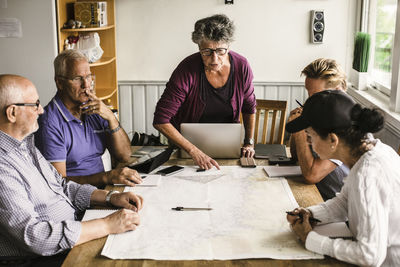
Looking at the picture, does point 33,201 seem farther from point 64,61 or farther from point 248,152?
point 248,152

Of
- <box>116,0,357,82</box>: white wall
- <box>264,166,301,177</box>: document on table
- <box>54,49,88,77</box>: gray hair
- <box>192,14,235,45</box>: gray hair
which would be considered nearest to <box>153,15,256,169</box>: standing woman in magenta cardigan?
<box>192,14,235,45</box>: gray hair

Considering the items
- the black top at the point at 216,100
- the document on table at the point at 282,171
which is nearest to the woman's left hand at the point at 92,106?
the black top at the point at 216,100

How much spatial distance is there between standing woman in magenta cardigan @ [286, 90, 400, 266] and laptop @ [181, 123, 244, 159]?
80 centimetres

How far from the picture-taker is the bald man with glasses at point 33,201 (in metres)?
1.47

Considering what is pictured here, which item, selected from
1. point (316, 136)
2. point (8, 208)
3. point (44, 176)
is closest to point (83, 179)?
point (44, 176)

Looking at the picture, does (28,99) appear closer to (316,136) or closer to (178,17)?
(316,136)

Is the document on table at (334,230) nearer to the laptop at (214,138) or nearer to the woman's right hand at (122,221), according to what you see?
the woman's right hand at (122,221)

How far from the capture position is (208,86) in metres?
2.53

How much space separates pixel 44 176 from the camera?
69.7 inches

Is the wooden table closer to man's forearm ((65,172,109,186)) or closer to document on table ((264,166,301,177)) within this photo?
man's forearm ((65,172,109,186))

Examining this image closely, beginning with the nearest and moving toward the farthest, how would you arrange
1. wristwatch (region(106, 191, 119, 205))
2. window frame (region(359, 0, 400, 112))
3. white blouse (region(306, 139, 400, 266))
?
white blouse (region(306, 139, 400, 266)) < wristwatch (region(106, 191, 119, 205)) < window frame (region(359, 0, 400, 112))

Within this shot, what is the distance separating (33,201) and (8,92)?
392mm

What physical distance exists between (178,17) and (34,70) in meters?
1.46

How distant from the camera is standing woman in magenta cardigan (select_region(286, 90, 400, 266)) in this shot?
1300 millimetres
